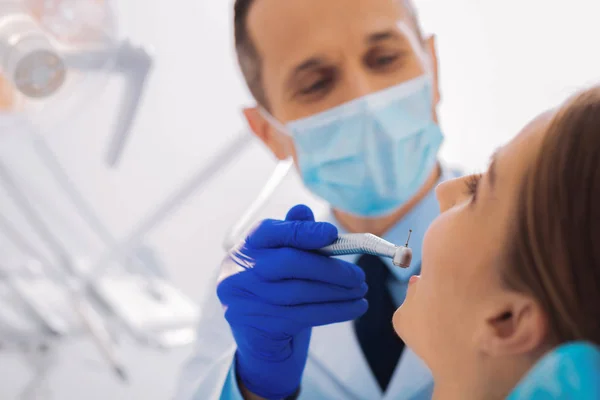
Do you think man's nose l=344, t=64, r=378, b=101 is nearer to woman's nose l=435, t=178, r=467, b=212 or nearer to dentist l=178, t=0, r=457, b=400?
dentist l=178, t=0, r=457, b=400

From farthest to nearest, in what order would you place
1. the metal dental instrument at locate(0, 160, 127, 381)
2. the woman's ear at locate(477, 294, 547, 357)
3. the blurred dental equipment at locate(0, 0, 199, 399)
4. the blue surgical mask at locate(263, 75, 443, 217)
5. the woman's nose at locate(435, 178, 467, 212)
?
the metal dental instrument at locate(0, 160, 127, 381) → the blurred dental equipment at locate(0, 0, 199, 399) → the blue surgical mask at locate(263, 75, 443, 217) → the woman's nose at locate(435, 178, 467, 212) → the woman's ear at locate(477, 294, 547, 357)

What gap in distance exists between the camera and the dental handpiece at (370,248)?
19.8 inches

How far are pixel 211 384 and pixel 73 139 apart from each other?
122 cm

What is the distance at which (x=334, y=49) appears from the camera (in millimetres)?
968

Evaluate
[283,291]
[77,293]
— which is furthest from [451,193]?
[77,293]

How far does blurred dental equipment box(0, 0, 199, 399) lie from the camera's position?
107 centimetres

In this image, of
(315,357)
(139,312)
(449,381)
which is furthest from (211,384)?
(139,312)

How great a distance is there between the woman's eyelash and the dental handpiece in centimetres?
9

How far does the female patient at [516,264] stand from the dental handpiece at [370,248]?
7cm

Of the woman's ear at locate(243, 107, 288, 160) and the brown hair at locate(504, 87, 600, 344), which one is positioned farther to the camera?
the woman's ear at locate(243, 107, 288, 160)

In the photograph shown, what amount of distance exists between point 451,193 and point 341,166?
1.32 feet

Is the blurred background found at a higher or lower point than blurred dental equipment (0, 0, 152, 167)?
lower

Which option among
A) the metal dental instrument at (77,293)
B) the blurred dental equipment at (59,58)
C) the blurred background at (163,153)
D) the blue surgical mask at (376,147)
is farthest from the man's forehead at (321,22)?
the metal dental instrument at (77,293)

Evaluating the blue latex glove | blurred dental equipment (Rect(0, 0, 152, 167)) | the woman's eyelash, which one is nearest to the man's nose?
the woman's eyelash
